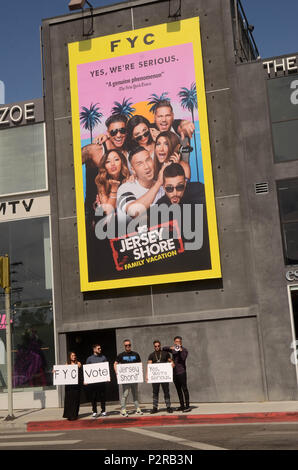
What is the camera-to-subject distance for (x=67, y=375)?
1773cm

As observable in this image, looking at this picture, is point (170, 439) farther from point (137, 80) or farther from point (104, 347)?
point (137, 80)

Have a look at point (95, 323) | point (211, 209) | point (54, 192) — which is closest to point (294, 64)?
point (211, 209)

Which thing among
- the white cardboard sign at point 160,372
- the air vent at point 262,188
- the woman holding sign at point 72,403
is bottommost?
the woman holding sign at point 72,403

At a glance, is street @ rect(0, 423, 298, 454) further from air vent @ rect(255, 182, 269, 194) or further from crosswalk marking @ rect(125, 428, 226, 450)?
air vent @ rect(255, 182, 269, 194)

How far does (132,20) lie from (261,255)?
9648 mm

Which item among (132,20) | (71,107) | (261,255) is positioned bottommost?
(261,255)

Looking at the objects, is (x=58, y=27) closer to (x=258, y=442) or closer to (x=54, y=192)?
(x=54, y=192)

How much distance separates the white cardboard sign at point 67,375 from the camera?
1758 centimetres

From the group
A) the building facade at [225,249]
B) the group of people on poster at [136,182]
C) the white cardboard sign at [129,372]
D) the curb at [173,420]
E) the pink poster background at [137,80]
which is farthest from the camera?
the pink poster background at [137,80]

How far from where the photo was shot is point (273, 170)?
2014 centimetres

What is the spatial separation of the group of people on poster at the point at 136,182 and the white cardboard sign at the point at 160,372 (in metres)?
4.07

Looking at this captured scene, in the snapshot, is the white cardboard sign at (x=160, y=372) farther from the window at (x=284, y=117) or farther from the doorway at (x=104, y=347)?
the window at (x=284, y=117)

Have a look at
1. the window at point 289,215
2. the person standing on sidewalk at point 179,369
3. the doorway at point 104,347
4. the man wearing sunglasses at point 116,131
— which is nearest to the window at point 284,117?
the window at point 289,215

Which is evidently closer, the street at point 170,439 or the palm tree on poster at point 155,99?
the street at point 170,439
